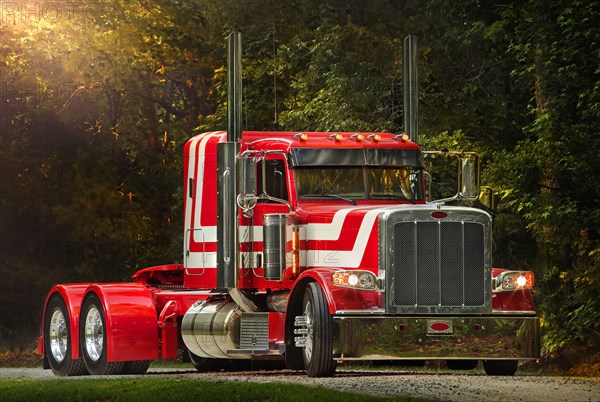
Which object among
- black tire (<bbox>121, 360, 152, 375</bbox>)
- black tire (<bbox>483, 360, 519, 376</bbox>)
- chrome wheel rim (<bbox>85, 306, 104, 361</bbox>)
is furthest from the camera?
chrome wheel rim (<bbox>85, 306, 104, 361</bbox>)

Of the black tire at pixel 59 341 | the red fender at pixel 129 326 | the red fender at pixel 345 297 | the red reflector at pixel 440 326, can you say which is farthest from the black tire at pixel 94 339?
the red reflector at pixel 440 326

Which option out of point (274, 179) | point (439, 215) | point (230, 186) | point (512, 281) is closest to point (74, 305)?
point (230, 186)

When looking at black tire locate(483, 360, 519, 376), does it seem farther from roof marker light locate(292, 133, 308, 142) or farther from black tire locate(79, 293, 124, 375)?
black tire locate(79, 293, 124, 375)

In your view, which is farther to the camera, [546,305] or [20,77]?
[20,77]

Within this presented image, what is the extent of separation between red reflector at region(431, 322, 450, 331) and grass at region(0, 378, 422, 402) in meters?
1.88

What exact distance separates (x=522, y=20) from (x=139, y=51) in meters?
14.1

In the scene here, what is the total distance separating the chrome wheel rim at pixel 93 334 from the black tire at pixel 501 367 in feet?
19.7

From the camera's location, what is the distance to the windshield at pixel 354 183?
19828 mm

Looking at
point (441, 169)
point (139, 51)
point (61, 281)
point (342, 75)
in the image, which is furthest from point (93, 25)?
point (441, 169)

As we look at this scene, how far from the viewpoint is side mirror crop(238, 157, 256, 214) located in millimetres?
19156

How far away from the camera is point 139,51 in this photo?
41.5 metres

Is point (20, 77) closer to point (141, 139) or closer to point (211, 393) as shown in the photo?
point (141, 139)

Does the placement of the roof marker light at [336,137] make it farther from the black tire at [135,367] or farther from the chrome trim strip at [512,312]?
the black tire at [135,367]

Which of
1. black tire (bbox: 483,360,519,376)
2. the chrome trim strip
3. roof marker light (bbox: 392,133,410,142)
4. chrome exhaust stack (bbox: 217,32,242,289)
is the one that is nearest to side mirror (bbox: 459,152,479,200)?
roof marker light (bbox: 392,133,410,142)
